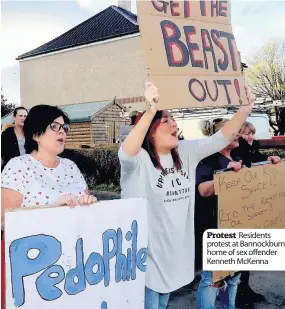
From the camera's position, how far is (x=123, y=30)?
11656 millimetres

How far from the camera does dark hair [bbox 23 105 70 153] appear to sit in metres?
1.61

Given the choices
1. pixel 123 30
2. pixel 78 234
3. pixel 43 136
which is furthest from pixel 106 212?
pixel 123 30

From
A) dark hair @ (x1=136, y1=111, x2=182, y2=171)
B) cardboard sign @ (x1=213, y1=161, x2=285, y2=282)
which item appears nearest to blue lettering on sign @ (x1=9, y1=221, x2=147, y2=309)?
dark hair @ (x1=136, y1=111, x2=182, y2=171)

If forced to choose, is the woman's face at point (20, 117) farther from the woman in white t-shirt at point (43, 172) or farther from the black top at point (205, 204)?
the black top at point (205, 204)

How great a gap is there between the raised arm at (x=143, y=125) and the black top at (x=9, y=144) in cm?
111

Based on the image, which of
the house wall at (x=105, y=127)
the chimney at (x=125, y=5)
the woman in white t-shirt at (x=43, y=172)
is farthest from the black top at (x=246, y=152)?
the chimney at (x=125, y=5)

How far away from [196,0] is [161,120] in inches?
22.7

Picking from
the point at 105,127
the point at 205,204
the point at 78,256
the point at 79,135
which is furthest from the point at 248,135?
the point at 105,127

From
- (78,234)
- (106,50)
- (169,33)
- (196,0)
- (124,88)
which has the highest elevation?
(106,50)

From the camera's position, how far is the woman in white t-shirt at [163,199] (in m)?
1.68

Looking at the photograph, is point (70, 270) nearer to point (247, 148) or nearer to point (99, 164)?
point (247, 148)

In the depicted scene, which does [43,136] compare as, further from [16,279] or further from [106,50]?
[106,50]

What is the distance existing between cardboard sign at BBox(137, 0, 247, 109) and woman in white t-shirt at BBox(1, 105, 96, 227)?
0.44 meters

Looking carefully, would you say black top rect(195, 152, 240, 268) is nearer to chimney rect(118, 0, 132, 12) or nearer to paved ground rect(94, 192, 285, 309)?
paved ground rect(94, 192, 285, 309)
